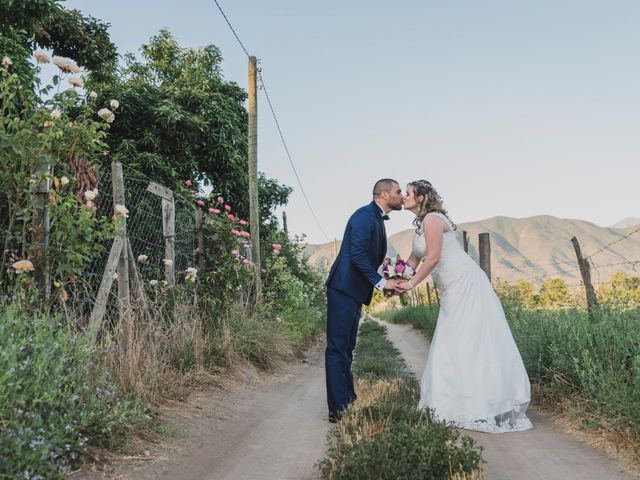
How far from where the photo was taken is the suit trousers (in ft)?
18.8

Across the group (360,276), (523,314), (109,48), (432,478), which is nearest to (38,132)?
(360,276)

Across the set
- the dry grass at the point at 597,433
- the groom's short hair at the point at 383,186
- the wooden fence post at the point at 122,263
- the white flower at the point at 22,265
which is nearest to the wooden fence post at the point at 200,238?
the wooden fence post at the point at 122,263

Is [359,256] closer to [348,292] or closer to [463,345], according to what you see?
[348,292]

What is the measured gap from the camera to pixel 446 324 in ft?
19.5

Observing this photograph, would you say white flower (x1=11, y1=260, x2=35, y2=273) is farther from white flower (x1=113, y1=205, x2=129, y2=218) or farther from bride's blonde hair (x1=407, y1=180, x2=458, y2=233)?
bride's blonde hair (x1=407, y1=180, x2=458, y2=233)

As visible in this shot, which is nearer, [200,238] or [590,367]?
[590,367]

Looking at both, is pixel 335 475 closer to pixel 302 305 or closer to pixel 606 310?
pixel 606 310

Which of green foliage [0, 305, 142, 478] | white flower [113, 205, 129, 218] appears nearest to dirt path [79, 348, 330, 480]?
green foliage [0, 305, 142, 478]

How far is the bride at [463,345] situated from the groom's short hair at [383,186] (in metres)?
0.25

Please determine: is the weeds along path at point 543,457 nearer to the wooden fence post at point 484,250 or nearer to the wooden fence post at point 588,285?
the wooden fence post at point 588,285

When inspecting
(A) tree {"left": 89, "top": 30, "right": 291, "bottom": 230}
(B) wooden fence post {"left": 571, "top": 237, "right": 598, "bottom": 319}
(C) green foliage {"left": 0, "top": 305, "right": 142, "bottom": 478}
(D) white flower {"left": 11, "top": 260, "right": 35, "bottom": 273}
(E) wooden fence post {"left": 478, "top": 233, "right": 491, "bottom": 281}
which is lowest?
(C) green foliage {"left": 0, "top": 305, "right": 142, "bottom": 478}

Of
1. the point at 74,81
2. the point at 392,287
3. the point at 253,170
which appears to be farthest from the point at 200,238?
the point at 392,287

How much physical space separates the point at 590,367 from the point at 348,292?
7.96 ft

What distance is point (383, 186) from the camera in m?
6.04
